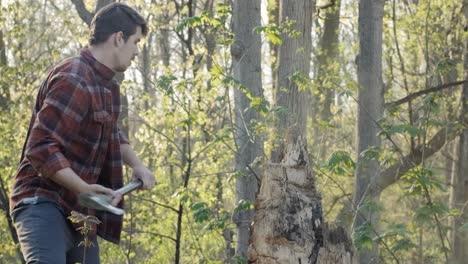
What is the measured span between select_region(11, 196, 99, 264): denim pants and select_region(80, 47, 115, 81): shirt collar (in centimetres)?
63

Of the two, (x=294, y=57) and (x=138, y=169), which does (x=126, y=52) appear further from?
(x=294, y=57)

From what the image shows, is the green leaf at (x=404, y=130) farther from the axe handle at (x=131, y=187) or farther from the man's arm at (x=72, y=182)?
the man's arm at (x=72, y=182)

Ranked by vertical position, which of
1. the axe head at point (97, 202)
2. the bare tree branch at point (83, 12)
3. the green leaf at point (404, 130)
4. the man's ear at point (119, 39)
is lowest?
the axe head at point (97, 202)

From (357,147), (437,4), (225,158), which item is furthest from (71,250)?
(437,4)

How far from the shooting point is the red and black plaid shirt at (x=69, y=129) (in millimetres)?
3387

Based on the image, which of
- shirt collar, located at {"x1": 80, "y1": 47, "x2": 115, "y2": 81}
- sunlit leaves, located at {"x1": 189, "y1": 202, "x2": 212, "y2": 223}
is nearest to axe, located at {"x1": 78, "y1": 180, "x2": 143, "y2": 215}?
shirt collar, located at {"x1": 80, "y1": 47, "x2": 115, "y2": 81}

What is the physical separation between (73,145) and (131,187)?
33 centimetres

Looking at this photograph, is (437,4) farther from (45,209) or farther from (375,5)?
(45,209)

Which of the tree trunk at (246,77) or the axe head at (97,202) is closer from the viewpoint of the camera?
the axe head at (97,202)

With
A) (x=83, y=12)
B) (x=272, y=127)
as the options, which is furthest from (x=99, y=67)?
(x=83, y=12)

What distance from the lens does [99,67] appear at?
3.67 metres

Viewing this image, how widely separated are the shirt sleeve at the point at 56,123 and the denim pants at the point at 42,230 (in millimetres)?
179

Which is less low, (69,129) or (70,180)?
(69,129)

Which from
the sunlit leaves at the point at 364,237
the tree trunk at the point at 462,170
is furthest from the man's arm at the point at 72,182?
the tree trunk at the point at 462,170
